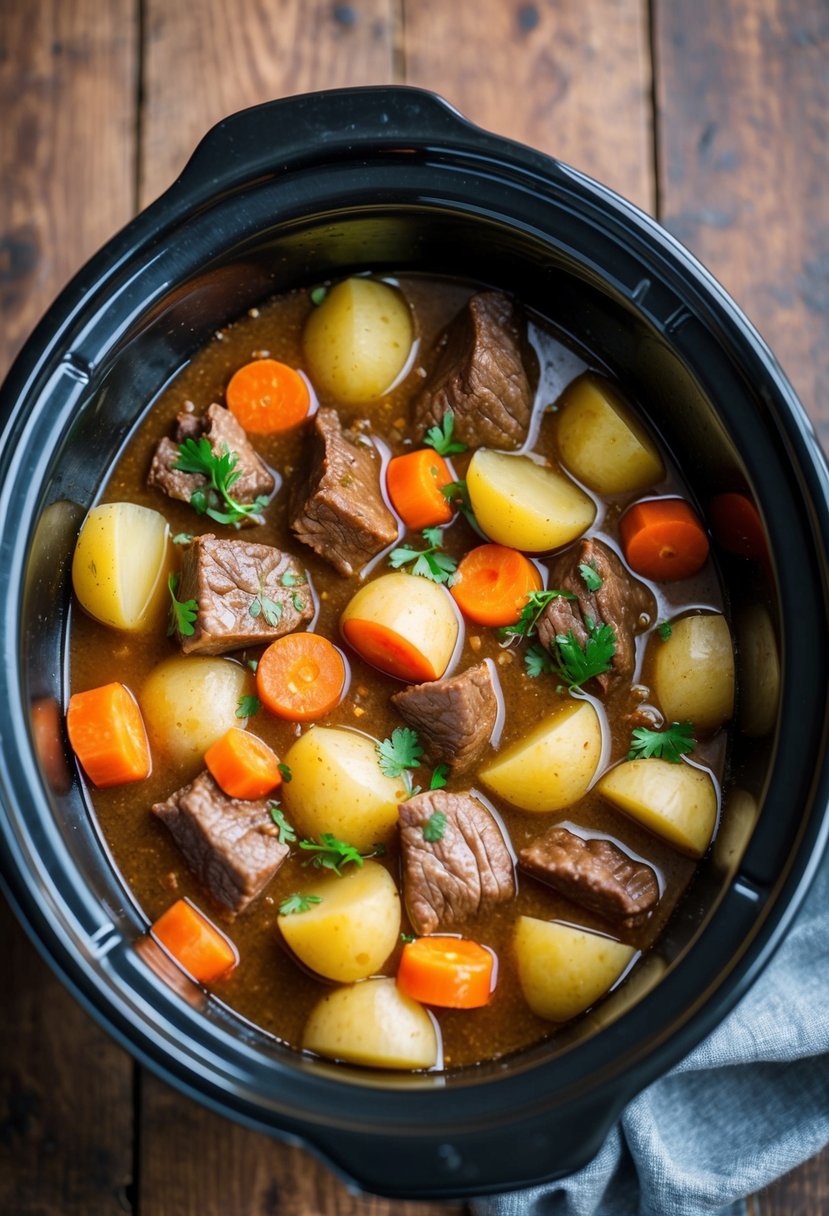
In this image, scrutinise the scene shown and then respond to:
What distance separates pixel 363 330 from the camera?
107 inches

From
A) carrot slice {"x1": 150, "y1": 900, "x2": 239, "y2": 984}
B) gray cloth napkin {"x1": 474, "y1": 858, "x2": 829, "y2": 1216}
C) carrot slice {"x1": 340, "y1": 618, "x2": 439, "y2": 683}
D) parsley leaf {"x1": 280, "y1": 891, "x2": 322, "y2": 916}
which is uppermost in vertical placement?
carrot slice {"x1": 340, "y1": 618, "x2": 439, "y2": 683}

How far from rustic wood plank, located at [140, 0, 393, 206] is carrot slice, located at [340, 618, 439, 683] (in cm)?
144

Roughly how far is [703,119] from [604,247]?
103 centimetres

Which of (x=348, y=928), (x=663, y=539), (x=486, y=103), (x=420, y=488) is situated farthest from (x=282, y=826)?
(x=486, y=103)

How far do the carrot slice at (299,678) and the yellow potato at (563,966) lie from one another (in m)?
0.68

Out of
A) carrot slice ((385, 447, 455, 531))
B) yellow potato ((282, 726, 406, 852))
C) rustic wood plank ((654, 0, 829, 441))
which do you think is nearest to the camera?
yellow potato ((282, 726, 406, 852))

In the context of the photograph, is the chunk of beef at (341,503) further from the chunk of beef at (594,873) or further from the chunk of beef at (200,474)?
the chunk of beef at (594,873)

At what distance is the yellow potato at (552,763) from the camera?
2562 mm

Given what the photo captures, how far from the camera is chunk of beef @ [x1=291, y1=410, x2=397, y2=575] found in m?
2.52

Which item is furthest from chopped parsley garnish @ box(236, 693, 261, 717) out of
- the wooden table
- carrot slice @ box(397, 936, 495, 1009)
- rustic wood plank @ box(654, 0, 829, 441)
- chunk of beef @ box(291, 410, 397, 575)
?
rustic wood plank @ box(654, 0, 829, 441)

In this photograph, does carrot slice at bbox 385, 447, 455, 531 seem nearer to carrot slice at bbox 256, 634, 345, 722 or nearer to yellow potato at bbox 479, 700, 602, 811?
carrot slice at bbox 256, 634, 345, 722

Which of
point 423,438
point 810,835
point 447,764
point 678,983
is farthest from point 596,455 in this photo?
point 678,983

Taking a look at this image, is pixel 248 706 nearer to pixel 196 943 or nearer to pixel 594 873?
pixel 196 943

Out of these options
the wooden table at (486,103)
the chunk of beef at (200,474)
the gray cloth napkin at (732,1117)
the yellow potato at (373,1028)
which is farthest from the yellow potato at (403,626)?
the wooden table at (486,103)
